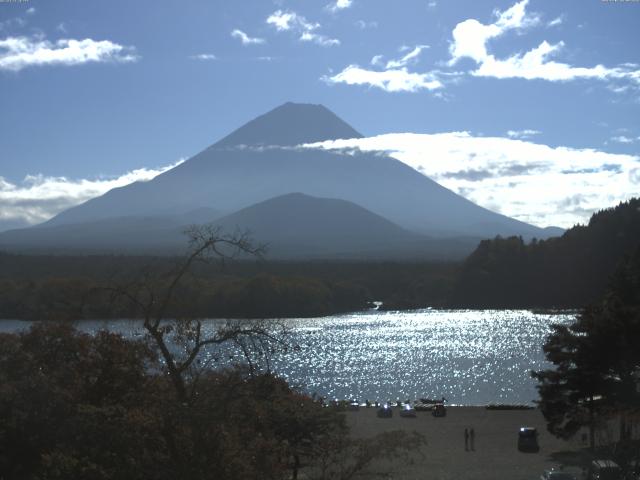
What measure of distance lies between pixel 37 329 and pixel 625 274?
2264cm

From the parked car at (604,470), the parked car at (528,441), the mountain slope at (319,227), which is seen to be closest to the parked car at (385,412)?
the parked car at (528,441)

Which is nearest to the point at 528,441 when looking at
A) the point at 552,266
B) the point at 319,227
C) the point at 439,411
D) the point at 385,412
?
the point at 439,411

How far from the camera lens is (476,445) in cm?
1844

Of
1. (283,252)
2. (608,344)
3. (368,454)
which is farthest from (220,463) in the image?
(283,252)

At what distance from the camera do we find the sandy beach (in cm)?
1525

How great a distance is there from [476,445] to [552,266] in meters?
48.3

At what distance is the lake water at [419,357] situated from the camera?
29828 mm

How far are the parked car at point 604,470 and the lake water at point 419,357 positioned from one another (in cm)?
1047

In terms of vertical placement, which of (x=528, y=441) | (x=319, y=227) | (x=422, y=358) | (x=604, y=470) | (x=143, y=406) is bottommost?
(x=422, y=358)

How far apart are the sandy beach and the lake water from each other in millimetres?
3081

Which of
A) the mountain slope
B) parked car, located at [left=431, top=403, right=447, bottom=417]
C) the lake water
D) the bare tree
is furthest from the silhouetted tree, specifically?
the mountain slope

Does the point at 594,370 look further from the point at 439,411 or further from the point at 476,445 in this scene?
the point at 439,411

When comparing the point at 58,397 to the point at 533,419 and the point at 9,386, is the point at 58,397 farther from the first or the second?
the point at 533,419

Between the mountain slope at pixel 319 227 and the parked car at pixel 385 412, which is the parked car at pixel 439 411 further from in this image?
the mountain slope at pixel 319 227
